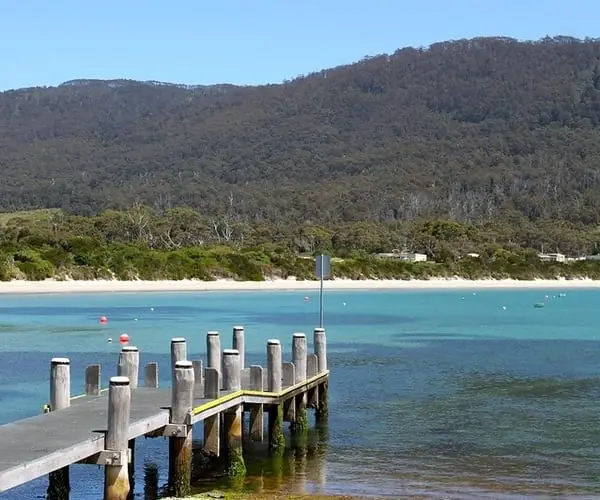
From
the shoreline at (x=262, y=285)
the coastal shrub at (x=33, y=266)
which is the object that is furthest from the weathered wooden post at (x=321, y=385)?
the coastal shrub at (x=33, y=266)

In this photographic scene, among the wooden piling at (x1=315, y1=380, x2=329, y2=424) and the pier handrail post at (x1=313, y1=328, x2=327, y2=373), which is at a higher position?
the pier handrail post at (x1=313, y1=328, x2=327, y2=373)

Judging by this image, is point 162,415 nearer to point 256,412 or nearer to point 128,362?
point 128,362

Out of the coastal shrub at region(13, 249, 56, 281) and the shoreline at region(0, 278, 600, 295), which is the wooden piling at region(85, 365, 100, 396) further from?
the coastal shrub at region(13, 249, 56, 281)

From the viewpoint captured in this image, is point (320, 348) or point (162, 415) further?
point (320, 348)

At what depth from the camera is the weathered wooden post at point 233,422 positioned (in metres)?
15.0

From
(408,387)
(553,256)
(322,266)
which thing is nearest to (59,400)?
(322,266)

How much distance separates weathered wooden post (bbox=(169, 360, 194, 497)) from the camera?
13359mm

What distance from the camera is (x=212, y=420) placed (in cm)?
1497

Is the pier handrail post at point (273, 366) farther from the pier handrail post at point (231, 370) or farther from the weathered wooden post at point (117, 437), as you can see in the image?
the weathered wooden post at point (117, 437)

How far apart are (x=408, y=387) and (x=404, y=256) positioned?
3222 inches

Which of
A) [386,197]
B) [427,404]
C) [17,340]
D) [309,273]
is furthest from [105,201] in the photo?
[427,404]

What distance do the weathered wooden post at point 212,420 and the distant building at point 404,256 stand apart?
284 ft

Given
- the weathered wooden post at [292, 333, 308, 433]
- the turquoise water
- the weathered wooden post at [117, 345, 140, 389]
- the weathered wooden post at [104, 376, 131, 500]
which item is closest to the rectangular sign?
the turquoise water

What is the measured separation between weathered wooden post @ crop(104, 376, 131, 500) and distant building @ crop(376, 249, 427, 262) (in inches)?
3529
